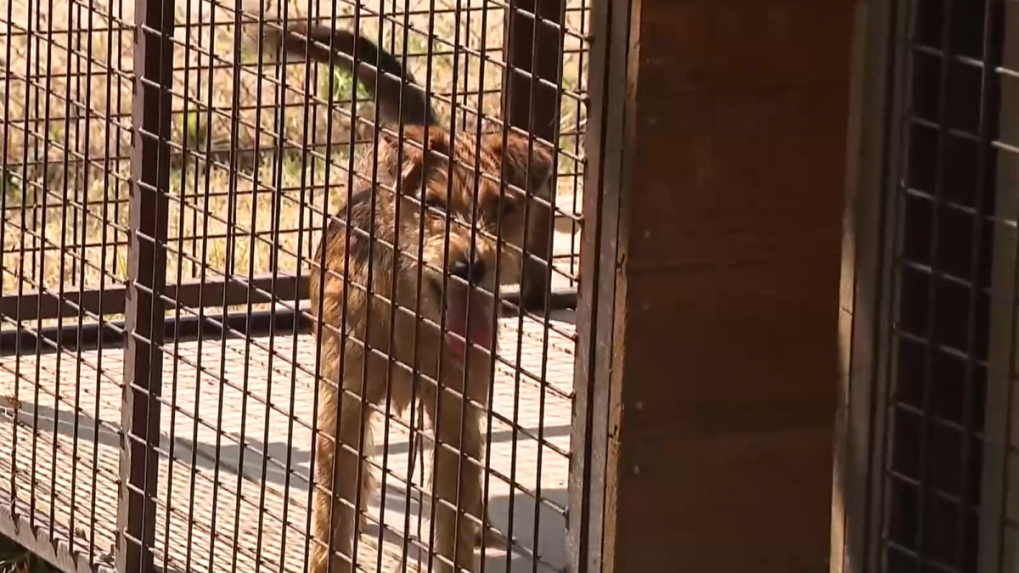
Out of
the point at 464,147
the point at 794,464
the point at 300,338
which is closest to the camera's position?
the point at 794,464

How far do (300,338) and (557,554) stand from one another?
202cm

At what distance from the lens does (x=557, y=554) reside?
214 inches

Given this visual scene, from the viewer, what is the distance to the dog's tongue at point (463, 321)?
15.7 feet

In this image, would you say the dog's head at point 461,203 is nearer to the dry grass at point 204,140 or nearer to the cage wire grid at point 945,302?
the dry grass at point 204,140

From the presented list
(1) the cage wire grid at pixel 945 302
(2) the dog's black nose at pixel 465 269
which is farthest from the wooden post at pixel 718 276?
(2) the dog's black nose at pixel 465 269

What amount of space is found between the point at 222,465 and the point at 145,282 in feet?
2.57

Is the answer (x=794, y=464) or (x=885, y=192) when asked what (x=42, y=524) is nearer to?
(x=794, y=464)

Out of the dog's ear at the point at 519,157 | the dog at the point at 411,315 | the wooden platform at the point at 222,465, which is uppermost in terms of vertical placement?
the dog's ear at the point at 519,157

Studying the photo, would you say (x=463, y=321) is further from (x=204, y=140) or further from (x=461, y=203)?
(x=204, y=140)

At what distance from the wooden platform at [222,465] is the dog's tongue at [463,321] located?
10 cm

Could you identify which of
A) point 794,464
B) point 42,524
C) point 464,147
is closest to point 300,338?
point 42,524

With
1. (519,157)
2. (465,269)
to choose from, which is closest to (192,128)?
(519,157)

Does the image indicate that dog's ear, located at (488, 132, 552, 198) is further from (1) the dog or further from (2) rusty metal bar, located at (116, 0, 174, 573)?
(2) rusty metal bar, located at (116, 0, 174, 573)

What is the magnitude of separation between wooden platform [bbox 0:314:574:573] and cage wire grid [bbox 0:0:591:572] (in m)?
0.01
